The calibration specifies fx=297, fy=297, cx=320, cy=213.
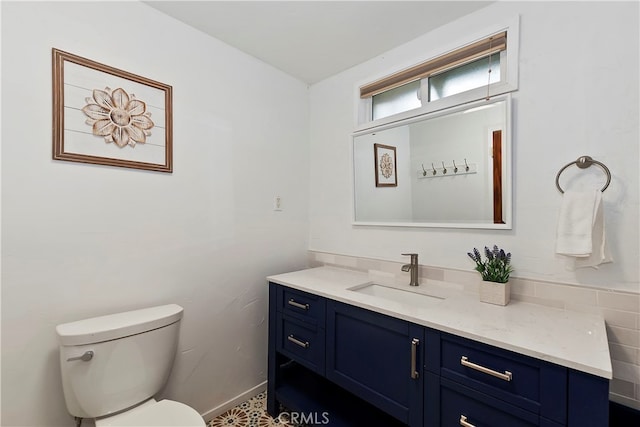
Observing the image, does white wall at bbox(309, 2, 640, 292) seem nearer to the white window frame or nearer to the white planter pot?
the white window frame

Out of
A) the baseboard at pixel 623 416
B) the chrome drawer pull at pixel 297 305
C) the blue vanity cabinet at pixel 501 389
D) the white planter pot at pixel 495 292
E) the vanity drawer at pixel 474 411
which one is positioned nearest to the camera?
the blue vanity cabinet at pixel 501 389

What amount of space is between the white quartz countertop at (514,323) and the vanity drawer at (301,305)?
0.06 m

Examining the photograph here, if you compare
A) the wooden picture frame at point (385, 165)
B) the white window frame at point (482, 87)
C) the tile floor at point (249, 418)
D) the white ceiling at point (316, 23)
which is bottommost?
the tile floor at point (249, 418)

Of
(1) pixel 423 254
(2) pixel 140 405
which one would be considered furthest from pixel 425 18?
(2) pixel 140 405

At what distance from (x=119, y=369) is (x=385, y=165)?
1766mm

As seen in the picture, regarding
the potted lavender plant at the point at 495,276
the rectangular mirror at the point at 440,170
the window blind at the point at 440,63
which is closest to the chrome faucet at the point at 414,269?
the rectangular mirror at the point at 440,170

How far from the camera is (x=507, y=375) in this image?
0.96m

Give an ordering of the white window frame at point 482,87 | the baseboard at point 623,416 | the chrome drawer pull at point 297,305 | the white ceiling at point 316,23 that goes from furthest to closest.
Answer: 1. the chrome drawer pull at point 297,305
2. the white ceiling at point 316,23
3. the white window frame at point 482,87
4. the baseboard at point 623,416

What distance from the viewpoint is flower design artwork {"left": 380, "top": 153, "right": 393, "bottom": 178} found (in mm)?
1947

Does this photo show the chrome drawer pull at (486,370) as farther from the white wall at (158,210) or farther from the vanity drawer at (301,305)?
the white wall at (158,210)

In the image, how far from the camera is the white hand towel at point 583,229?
116cm

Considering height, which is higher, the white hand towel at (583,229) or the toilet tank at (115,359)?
the white hand towel at (583,229)

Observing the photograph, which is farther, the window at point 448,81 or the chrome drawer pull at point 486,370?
the window at point 448,81

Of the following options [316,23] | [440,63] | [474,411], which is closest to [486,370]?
[474,411]
